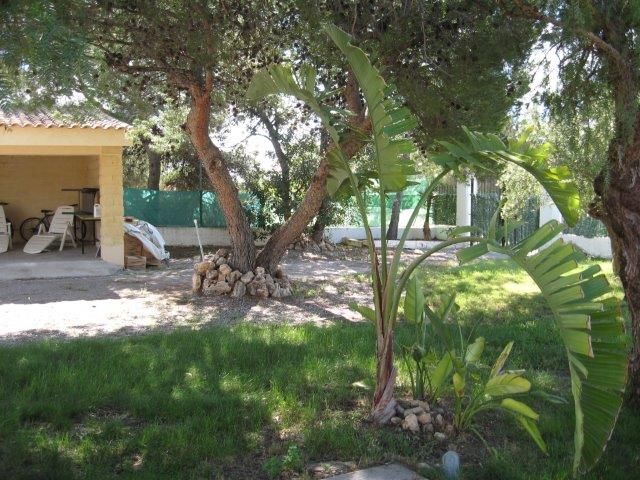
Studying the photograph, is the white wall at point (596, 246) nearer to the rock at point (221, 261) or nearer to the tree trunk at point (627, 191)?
the rock at point (221, 261)

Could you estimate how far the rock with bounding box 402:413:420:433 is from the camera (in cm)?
485

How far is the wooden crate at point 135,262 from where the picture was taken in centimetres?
1467

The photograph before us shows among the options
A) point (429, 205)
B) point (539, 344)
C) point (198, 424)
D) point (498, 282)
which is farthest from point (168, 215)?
point (198, 424)

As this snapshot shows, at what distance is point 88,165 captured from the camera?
18234 mm

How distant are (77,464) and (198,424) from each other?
3.01 feet

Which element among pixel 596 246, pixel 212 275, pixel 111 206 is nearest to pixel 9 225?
pixel 111 206

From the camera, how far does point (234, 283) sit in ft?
37.4

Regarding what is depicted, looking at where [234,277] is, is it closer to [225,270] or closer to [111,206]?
[225,270]

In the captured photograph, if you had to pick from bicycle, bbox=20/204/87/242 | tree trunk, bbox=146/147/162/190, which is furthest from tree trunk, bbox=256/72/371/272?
tree trunk, bbox=146/147/162/190

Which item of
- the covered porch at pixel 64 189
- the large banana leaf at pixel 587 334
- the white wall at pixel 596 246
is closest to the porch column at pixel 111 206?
the covered porch at pixel 64 189

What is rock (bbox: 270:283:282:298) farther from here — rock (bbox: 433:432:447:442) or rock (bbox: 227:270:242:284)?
rock (bbox: 433:432:447:442)

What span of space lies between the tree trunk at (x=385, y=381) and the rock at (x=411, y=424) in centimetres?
15

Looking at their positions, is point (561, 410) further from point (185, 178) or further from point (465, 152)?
point (185, 178)

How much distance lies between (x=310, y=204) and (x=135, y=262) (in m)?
5.42
